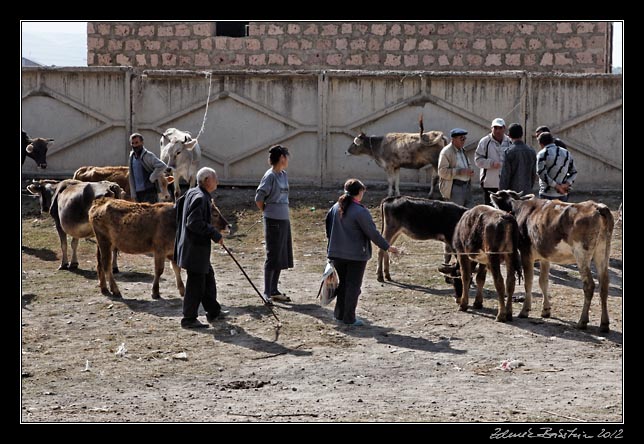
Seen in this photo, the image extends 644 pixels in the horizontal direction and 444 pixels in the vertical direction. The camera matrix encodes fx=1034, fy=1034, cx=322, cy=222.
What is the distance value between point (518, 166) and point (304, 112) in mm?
8199

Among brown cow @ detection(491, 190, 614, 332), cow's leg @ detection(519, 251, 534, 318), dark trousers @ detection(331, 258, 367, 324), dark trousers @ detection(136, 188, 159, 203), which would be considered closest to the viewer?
brown cow @ detection(491, 190, 614, 332)

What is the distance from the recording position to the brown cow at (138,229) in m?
12.6

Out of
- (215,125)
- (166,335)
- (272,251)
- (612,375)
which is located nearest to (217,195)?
(215,125)

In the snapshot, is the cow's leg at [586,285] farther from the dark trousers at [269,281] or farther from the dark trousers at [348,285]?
the dark trousers at [269,281]

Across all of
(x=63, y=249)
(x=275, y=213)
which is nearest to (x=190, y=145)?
(x=63, y=249)

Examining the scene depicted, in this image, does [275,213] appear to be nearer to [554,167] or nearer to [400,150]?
[554,167]

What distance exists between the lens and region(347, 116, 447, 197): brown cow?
1942cm

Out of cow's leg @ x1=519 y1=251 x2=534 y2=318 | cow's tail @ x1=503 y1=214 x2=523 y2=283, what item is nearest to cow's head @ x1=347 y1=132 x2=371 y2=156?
cow's leg @ x1=519 y1=251 x2=534 y2=318

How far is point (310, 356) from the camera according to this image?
10.3 metres

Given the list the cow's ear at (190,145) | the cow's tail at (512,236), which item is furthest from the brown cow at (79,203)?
the cow's tail at (512,236)

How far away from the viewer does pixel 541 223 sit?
37.7 ft

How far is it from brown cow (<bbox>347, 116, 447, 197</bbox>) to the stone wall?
3.35 meters

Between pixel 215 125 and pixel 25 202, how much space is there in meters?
4.09

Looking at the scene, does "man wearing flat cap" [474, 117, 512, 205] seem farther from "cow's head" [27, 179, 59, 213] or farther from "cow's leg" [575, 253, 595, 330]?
"cow's head" [27, 179, 59, 213]
